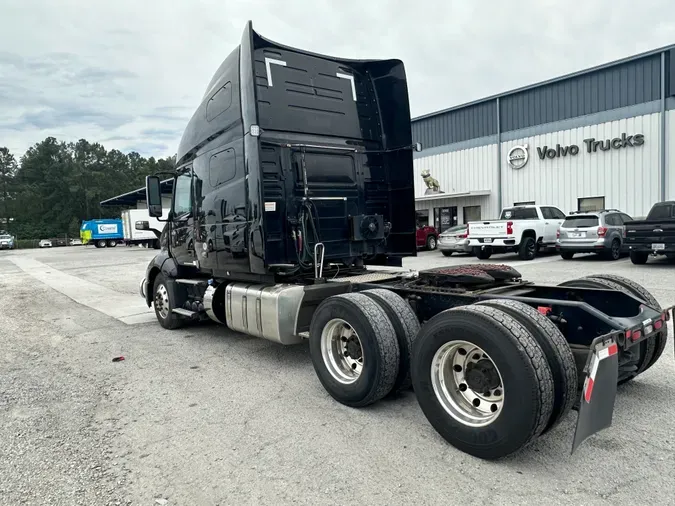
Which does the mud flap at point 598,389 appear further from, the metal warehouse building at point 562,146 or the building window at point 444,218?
the building window at point 444,218

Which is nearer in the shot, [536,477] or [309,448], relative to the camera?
[536,477]

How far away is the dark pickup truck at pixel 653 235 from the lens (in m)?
13.1

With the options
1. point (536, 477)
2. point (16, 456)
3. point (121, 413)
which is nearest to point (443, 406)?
point (536, 477)

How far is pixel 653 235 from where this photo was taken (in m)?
13.4

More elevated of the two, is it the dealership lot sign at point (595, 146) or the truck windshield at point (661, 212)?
the dealership lot sign at point (595, 146)

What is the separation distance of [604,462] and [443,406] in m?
1.03

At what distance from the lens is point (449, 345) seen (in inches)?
131

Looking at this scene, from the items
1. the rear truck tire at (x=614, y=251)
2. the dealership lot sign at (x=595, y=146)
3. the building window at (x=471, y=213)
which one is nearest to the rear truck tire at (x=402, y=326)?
the rear truck tire at (x=614, y=251)

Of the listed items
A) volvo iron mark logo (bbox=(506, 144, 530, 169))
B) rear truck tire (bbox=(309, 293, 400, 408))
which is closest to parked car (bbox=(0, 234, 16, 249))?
volvo iron mark logo (bbox=(506, 144, 530, 169))

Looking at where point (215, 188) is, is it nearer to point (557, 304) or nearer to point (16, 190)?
point (557, 304)

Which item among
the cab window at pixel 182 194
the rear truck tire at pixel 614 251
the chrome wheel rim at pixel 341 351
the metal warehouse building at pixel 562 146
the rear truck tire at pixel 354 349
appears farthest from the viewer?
the metal warehouse building at pixel 562 146

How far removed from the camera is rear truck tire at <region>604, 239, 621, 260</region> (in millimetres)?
15938

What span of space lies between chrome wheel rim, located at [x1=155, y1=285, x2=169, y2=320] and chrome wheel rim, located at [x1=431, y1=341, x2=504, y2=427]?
5.38 meters

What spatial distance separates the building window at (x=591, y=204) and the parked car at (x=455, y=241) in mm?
6469
